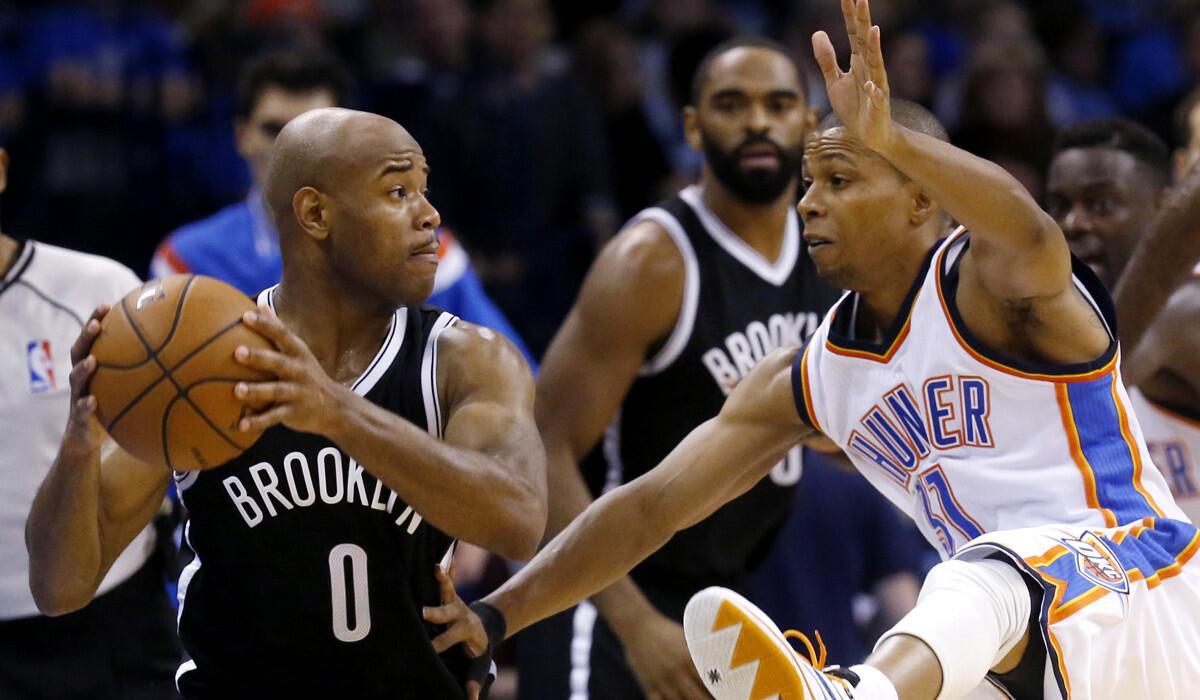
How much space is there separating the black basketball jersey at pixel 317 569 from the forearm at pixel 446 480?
0.28 metres

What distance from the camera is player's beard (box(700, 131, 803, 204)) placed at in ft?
19.5

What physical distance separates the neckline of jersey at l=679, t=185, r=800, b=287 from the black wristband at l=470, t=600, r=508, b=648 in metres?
2.02

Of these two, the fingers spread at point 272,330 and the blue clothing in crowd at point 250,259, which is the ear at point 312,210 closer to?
the fingers spread at point 272,330

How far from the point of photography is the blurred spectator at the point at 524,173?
28.7ft

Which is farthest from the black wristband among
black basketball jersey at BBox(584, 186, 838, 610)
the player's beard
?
the player's beard

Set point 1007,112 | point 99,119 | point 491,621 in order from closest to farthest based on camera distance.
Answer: point 491,621 → point 99,119 → point 1007,112

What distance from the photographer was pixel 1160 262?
5094mm

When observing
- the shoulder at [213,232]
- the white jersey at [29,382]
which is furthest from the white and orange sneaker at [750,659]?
the shoulder at [213,232]

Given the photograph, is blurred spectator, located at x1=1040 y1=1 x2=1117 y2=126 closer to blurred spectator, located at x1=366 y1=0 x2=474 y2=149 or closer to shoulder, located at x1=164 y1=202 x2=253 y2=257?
blurred spectator, located at x1=366 y1=0 x2=474 y2=149

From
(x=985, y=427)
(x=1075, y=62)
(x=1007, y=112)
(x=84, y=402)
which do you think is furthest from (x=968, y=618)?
(x=1075, y=62)

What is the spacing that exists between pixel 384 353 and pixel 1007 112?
669 centimetres

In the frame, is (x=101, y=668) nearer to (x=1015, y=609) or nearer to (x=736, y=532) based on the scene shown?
(x=736, y=532)

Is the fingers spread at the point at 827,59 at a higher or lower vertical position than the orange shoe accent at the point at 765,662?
higher

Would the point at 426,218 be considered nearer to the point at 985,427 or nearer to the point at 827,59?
the point at 827,59
